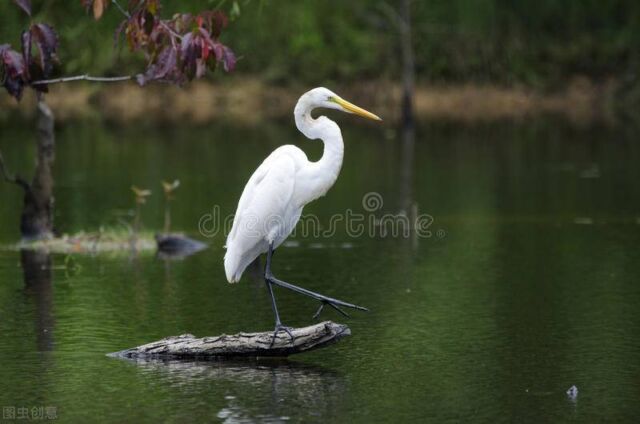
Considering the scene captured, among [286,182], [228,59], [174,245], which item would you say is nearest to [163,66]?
[228,59]

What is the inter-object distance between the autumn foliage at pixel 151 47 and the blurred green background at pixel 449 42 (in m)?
38.4

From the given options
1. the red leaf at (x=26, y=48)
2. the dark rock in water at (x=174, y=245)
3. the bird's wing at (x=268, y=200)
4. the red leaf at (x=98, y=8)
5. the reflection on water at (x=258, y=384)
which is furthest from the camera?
the dark rock in water at (x=174, y=245)

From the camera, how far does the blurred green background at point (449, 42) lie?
50.9 meters

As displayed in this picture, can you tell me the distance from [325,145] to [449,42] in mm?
42302

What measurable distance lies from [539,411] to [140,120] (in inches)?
1397

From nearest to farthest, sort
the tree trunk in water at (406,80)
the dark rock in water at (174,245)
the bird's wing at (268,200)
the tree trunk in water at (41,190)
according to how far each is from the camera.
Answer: the bird's wing at (268,200), the tree trunk in water at (41,190), the dark rock in water at (174,245), the tree trunk in water at (406,80)

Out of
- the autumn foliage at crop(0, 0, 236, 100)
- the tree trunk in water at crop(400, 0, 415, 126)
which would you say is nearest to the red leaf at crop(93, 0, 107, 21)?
the autumn foliage at crop(0, 0, 236, 100)

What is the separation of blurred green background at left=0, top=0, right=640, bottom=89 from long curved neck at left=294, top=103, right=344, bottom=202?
38946 millimetres

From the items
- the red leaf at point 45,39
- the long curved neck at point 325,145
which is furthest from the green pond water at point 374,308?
the red leaf at point 45,39

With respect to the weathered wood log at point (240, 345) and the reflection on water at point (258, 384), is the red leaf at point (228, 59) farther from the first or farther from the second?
the reflection on water at point (258, 384)

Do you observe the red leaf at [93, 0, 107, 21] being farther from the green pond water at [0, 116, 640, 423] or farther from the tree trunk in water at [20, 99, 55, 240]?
the tree trunk in water at [20, 99, 55, 240]

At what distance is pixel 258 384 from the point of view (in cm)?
950

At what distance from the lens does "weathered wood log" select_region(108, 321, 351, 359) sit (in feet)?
32.7

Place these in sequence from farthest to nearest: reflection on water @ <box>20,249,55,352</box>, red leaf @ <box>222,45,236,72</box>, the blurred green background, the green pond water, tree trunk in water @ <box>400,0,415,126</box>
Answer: the blurred green background, tree trunk in water @ <box>400,0,415,126</box>, reflection on water @ <box>20,249,55,352</box>, red leaf @ <box>222,45,236,72</box>, the green pond water
